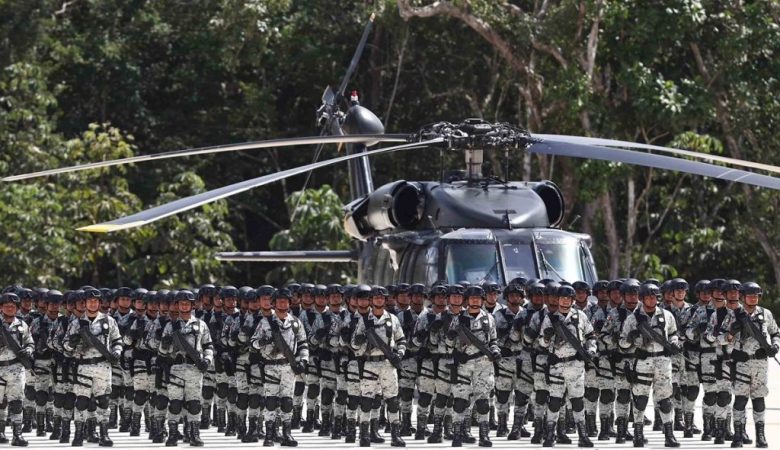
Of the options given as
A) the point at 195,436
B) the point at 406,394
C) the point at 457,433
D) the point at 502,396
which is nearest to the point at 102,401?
the point at 195,436

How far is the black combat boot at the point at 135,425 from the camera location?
15.5 m

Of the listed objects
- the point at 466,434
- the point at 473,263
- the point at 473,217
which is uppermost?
the point at 473,217

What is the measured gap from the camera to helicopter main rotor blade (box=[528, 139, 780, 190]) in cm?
1345

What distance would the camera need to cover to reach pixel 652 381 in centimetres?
1431

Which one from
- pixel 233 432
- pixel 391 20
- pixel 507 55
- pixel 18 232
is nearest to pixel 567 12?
pixel 507 55

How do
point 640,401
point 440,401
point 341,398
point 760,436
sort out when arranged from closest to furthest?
point 760,436 < point 640,401 < point 440,401 < point 341,398

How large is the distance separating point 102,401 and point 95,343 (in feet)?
1.95

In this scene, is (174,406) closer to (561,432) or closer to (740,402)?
(561,432)

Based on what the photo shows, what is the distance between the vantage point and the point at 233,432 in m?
15.7

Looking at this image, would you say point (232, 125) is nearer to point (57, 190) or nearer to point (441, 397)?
point (57, 190)

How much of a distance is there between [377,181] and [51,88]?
7758 mm

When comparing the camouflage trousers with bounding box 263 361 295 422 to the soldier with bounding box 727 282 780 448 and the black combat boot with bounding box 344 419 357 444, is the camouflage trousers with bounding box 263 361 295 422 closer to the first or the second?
the black combat boot with bounding box 344 419 357 444

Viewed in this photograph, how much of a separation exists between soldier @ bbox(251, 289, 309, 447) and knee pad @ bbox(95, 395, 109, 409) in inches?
58.4

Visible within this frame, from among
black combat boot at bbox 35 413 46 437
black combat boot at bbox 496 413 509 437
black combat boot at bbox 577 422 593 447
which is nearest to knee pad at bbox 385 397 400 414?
black combat boot at bbox 496 413 509 437
